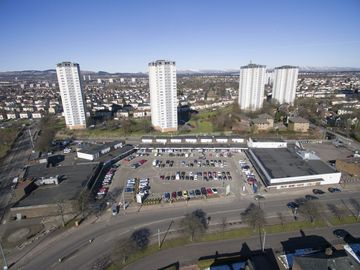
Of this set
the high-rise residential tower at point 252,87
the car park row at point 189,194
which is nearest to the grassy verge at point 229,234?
the car park row at point 189,194

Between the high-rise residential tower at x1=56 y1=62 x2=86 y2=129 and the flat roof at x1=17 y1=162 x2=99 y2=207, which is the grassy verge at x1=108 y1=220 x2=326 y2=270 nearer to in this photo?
the flat roof at x1=17 y1=162 x2=99 y2=207

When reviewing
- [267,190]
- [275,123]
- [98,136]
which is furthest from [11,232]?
[275,123]

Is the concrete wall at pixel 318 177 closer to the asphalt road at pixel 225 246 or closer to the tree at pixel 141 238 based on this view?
the asphalt road at pixel 225 246

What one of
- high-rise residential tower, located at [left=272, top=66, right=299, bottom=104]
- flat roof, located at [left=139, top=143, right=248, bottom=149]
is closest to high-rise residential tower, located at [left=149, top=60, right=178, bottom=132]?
flat roof, located at [left=139, top=143, right=248, bottom=149]

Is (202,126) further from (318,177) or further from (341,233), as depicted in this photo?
(341,233)

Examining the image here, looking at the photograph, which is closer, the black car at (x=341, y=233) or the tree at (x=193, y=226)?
the tree at (x=193, y=226)
